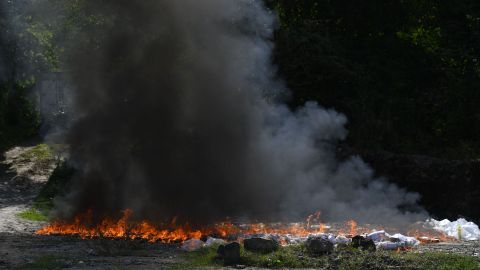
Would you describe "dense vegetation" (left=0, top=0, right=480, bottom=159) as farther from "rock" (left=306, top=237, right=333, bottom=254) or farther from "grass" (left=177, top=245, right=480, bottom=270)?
"grass" (left=177, top=245, right=480, bottom=270)

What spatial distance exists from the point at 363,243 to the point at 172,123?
637 centimetres

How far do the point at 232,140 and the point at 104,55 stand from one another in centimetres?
368

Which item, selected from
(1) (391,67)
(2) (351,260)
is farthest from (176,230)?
(1) (391,67)

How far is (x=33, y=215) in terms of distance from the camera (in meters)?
17.6

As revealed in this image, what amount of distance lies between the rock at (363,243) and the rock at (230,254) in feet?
6.82

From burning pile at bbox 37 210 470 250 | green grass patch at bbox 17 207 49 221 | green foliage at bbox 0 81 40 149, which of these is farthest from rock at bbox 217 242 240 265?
green foliage at bbox 0 81 40 149

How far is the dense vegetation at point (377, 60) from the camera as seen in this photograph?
22.3 meters

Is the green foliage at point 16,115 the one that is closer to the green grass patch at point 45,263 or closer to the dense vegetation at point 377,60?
the dense vegetation at point 377,60

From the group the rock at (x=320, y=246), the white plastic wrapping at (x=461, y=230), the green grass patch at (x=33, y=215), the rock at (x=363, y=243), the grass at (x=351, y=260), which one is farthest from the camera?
the green grass patch at (x=33, y=215)

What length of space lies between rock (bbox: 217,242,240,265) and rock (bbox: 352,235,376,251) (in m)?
2.08

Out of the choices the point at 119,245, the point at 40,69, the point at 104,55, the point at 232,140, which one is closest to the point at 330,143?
the point at 232,140

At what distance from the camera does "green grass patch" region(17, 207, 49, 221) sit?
17250mm

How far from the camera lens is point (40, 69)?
27.1 meters

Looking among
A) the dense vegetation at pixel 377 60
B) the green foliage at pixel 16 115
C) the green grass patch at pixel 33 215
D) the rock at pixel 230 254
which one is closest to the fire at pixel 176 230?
the green grass patch at pixel 33 215
